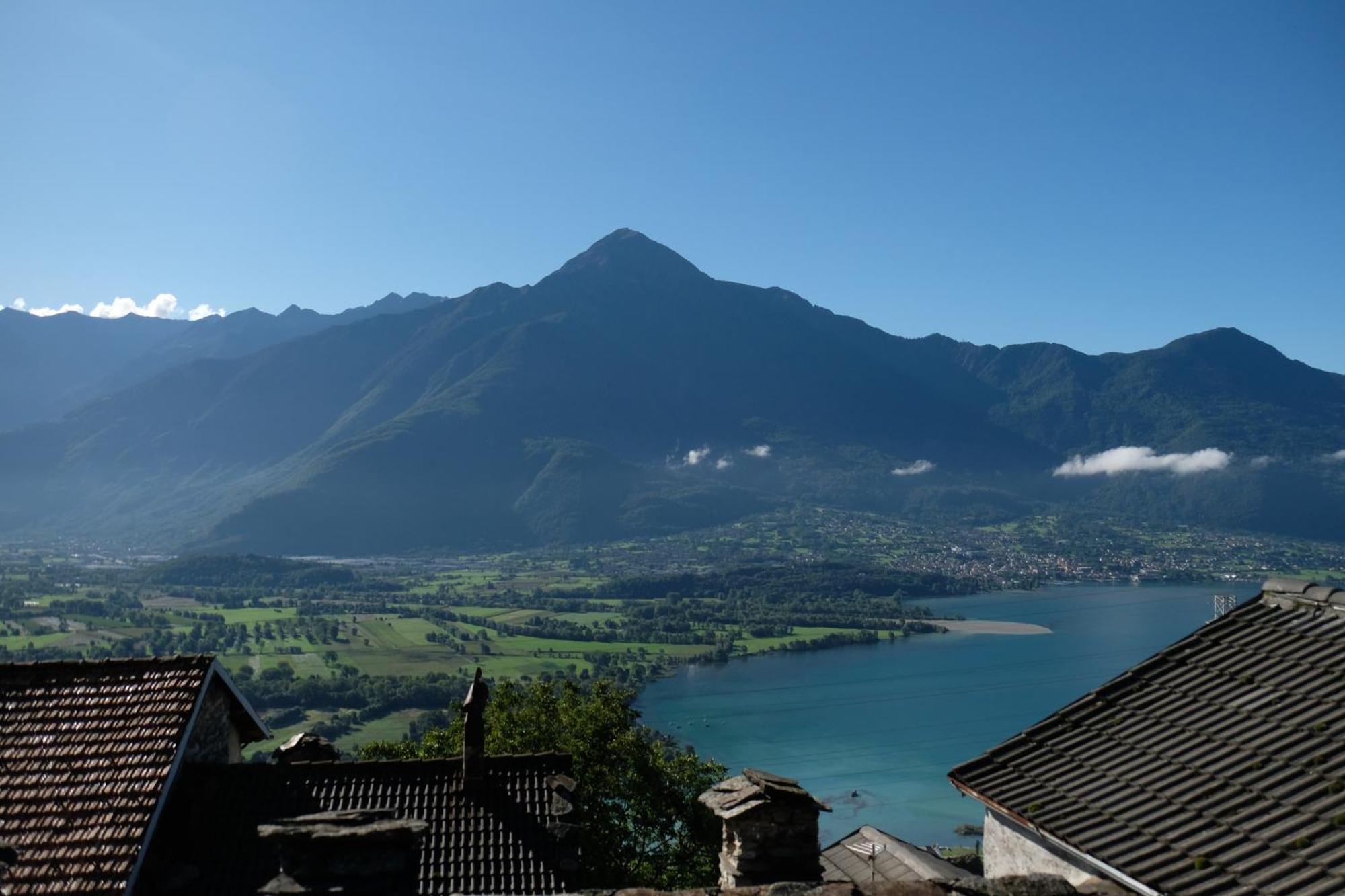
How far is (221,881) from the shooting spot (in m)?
9.88

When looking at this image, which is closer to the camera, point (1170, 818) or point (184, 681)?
point (1170, 818)

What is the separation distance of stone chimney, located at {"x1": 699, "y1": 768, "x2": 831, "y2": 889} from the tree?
459 inches

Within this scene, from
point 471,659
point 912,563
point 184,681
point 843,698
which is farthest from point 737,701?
point 912,563

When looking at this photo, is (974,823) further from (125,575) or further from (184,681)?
(125,575)

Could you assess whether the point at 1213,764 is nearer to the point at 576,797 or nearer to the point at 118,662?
the point at 576,797

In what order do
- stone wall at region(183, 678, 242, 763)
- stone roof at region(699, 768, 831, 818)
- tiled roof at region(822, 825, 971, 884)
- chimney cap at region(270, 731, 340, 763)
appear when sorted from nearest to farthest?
1. stone roof at region(699, 768, 831, 818)
2. stone wall at region(183, 678, 242, 763)
3. chimney cap at region(270, 731, 340, 763)
4. tiled roof at region(822, 825, 971, 884)

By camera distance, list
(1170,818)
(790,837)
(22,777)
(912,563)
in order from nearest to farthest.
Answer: (1170,818) < (790,837) < (22,777) < (912,563)

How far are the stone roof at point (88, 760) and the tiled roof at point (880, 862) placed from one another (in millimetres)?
8535

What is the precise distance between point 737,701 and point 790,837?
6874 cm

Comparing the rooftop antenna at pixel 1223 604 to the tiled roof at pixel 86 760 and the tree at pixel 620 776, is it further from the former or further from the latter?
the tree at pixel 620 776

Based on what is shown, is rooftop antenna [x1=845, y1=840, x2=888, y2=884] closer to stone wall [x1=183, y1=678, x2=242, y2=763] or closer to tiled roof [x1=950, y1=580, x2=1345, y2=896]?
tiled roof [x1=950, y1=580, x2=1345, y2=896]

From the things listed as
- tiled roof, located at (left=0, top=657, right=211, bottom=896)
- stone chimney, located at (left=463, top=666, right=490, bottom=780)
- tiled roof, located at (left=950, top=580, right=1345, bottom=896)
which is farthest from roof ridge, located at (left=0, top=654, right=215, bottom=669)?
tiled roof, located at (left=950, top=580, right=1345, bottom=896)

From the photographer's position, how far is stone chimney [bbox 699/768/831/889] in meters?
6.58

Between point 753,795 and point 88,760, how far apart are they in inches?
290
